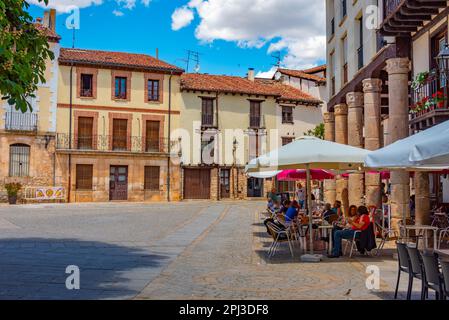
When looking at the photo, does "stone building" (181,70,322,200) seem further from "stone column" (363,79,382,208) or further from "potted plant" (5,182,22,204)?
"stone column" (363,79,382,208)

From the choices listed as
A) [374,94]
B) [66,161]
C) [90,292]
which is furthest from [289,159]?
[66,161]

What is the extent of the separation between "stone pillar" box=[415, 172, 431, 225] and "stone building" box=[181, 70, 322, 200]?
84.1 ft

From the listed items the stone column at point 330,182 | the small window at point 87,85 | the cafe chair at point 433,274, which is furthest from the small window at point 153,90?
the cafe chair at point 433,274

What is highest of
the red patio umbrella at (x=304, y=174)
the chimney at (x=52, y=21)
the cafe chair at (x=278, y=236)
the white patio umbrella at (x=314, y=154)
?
the chimney at (x=52, y=21)

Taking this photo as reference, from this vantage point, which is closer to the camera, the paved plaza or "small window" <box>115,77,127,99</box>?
the paved plaza

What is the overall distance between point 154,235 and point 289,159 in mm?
6169

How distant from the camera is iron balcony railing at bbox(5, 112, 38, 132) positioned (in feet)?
105

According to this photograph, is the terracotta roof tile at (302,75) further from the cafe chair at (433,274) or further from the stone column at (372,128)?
the cafe chair at (433,274)

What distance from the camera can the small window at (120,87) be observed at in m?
35.7

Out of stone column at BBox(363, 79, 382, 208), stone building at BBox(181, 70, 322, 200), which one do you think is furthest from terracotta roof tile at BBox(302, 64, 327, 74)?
stone column at BBox(363, 79, 382, 208)

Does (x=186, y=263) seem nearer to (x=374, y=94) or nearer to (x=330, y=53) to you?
(x=374, y=94)

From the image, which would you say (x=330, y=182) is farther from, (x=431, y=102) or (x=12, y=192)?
(x=12, y=192)

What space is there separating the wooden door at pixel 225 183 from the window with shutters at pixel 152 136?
5.46 metres

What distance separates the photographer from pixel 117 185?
34844 millimetres
